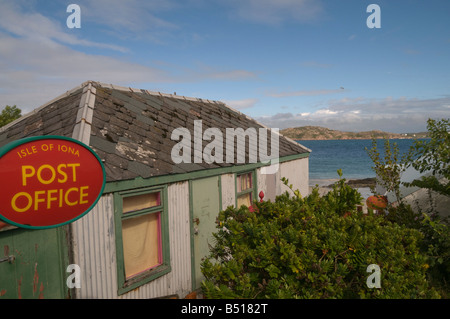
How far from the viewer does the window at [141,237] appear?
5.59m

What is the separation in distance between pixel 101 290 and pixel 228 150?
514 cm

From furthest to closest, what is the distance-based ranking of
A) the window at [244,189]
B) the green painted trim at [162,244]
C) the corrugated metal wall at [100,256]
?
A: 1. the window at [244,189]
2. the green painted trim at [162,244]
3. the corrugated metal wall at [100,256]

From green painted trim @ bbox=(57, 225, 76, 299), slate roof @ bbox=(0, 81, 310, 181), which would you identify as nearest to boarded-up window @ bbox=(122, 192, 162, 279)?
slate roof @ bbox=(0, 81, 310, 181)

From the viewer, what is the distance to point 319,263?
299cm

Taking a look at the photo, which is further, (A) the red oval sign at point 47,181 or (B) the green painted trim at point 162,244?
(B) the green painted trim at point 162,244

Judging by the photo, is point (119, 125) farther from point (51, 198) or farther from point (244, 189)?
point (51, 198)

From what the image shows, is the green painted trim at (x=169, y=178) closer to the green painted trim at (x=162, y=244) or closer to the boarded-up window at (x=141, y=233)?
the green painted trim at (x=162, y=244)

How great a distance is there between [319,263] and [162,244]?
4.23m

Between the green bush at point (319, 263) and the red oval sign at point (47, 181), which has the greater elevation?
the red oval sign at point (47, 181)

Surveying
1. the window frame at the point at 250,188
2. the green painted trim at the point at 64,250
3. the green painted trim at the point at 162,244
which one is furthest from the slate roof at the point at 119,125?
the green painted trim at the point at 64,250

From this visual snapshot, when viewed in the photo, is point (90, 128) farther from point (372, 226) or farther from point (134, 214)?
point (372, 226)

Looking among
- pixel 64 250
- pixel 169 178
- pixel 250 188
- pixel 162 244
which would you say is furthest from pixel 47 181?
pixel 250 188

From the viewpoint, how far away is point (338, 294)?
2.88m
